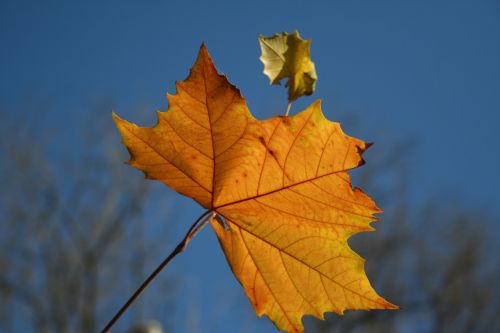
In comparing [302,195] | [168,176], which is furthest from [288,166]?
[168,176]

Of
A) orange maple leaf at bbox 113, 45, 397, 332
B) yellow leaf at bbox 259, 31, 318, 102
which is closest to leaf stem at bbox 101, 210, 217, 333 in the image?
orange maple leaf at bbox 113, 45, 397, 332

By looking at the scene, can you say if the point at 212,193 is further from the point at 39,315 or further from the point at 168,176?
the point at 39,315

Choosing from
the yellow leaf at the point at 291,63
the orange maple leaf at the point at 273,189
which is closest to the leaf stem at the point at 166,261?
the orange maple leaf at the point at 273,189

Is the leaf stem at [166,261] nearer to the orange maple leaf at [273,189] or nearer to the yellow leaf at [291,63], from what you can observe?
the orange maple leaf at [273,189]

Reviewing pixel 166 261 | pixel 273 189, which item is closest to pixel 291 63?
pixel 273 189

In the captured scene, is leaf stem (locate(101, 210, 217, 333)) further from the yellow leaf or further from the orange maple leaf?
the yellow leaf
